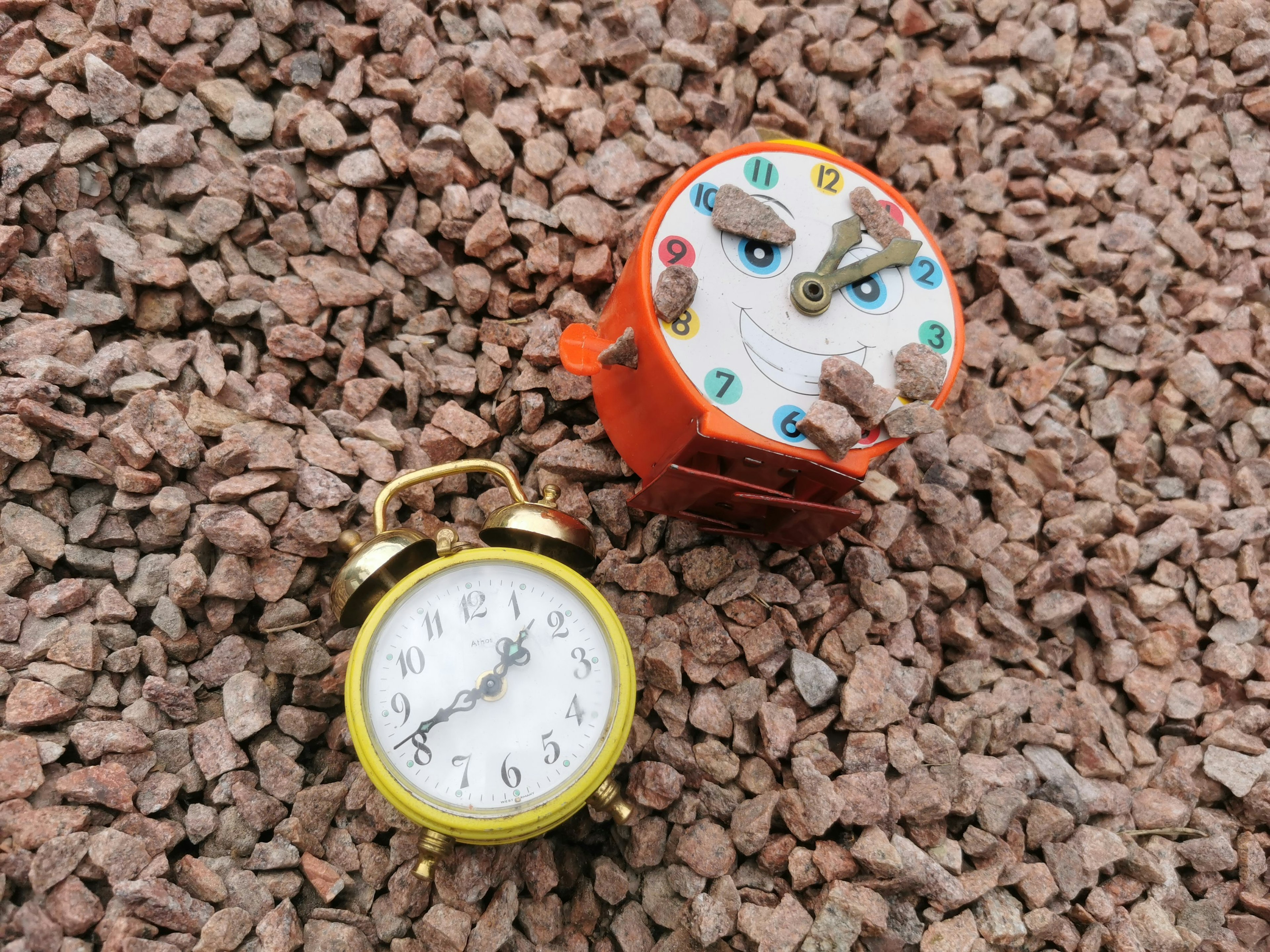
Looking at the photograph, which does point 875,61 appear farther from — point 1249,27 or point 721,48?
point 1249,27

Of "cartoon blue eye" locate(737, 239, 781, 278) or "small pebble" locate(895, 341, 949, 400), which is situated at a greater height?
"cartoon blue eye" locate(737, 239, 781, 278)

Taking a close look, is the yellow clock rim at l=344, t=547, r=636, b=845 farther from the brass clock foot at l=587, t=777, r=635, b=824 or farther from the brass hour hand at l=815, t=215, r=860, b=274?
the brass hour hand at l=815, t=215, r=860, b=274

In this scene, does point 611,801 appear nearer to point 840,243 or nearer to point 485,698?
point 485,698

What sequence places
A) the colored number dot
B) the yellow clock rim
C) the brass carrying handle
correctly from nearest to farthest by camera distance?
the yellow clock rim, the brass carrying handle, the colored number dot

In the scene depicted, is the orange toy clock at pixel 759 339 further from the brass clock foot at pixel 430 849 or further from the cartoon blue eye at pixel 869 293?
the brass clock foot at pixel 430 849

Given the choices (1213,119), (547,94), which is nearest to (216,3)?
(547,94)

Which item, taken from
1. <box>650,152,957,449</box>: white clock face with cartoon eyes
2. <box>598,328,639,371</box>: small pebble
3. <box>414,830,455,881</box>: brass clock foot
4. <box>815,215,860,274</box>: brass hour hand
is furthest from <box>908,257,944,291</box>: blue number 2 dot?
<box>414,830,455,881</box>: brass clock foot
